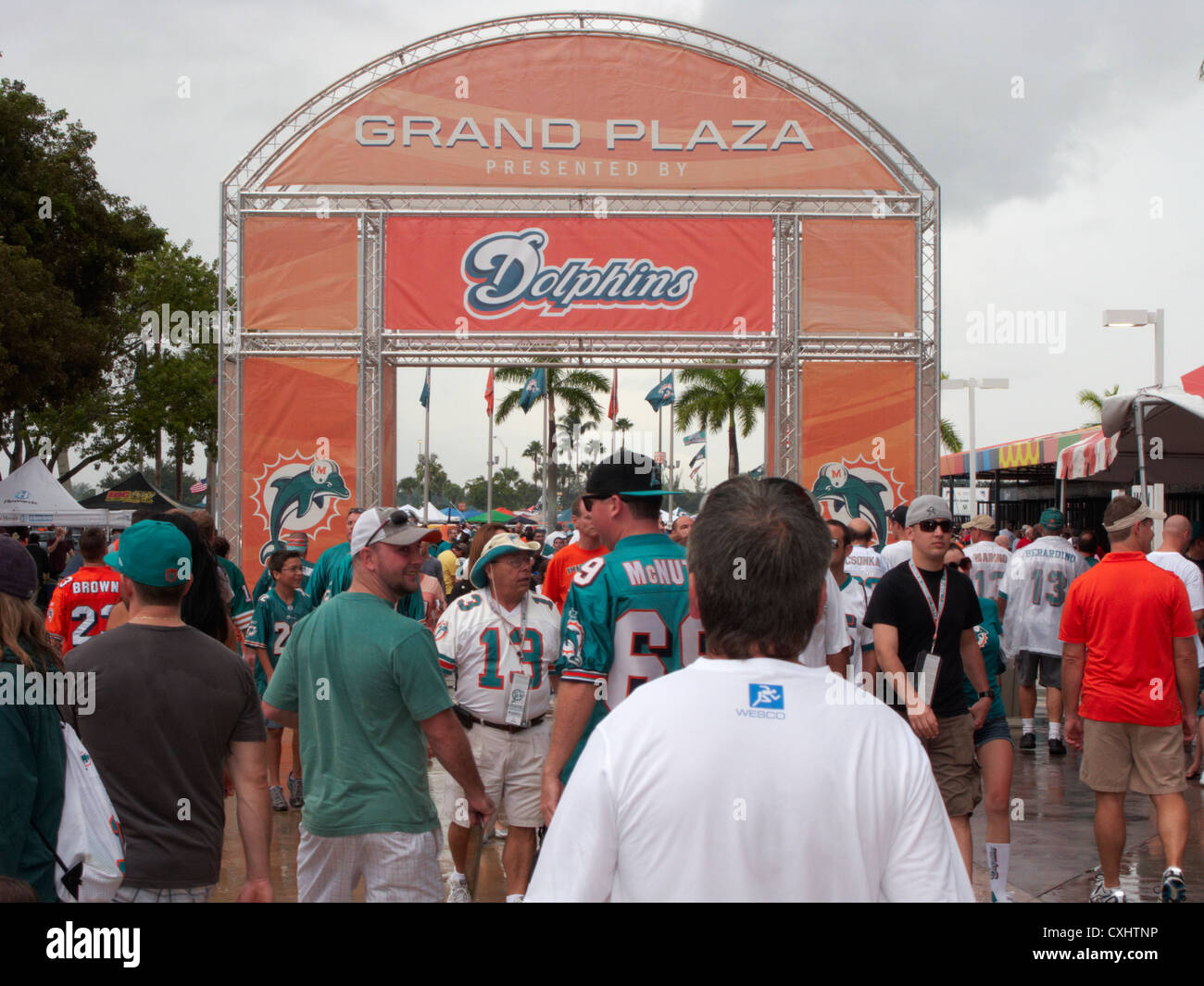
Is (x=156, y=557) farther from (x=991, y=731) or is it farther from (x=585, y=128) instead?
(x=585, y=128)

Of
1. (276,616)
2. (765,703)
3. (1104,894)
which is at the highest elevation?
(765,703)

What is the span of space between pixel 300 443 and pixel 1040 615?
388 inches

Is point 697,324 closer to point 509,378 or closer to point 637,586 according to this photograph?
point 637,586

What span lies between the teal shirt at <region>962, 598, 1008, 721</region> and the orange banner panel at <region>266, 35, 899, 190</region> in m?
10.2

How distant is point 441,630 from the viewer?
6199 millimetres

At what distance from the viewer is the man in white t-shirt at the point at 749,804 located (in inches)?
74.9

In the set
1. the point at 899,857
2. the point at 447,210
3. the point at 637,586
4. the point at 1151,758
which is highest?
the point at 447,210

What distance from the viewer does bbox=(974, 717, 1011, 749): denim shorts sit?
230 inches

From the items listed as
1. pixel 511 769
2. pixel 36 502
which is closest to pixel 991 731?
pixel 511 769

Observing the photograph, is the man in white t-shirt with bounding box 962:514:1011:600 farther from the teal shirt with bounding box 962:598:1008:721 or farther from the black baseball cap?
the black baseball cap

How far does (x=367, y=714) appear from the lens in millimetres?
3934
